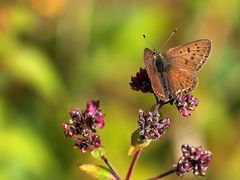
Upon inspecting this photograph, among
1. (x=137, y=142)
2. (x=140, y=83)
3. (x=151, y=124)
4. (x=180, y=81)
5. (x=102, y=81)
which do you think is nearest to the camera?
(x=151, y=124)

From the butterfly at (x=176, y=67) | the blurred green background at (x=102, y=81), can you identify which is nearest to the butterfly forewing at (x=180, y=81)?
the butterfly at (x=176, y=67)

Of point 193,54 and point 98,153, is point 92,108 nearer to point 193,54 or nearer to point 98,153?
point 98,153

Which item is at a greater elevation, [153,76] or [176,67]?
[176,67]

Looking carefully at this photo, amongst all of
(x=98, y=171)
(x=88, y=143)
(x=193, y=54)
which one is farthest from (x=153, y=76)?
(x=98, y=171)

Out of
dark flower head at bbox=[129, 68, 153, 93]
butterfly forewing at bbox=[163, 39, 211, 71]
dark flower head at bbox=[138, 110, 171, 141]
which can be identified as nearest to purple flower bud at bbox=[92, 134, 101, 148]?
dark flower head at bbox=[138, 110, 171, 141]

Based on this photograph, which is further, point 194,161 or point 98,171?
point 98,171

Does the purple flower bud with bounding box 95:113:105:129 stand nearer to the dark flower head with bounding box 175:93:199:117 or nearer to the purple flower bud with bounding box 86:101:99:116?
the purple flower bud with bounding box 86:101:99:116

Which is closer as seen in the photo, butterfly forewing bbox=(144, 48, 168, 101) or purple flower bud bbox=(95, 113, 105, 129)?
butterfly forewing bbox=(144, 48, 168, 101)
